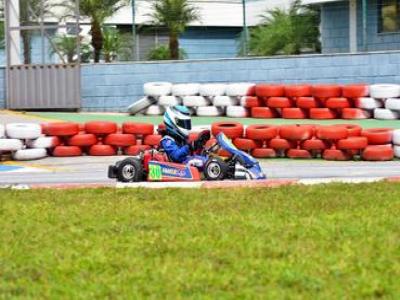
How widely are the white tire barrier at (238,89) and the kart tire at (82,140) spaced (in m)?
5.22

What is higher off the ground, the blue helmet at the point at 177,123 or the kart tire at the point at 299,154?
the blue helmet at the point at 177,123

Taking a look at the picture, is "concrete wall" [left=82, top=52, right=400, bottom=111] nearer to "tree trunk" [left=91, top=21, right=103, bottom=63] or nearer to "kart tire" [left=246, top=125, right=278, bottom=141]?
"tree trunk" [left=91, top=21, right=103, bottom=63]

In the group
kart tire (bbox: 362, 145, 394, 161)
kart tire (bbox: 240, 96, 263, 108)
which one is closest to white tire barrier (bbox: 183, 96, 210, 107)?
kart tire (bbox: 240, 96, 263, 108)

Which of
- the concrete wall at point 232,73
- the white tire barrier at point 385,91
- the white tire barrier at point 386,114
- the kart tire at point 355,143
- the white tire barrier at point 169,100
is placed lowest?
the kart tire at point 355,143

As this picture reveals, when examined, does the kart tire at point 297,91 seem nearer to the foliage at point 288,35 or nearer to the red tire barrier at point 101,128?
the red tire barrier at point 101,128

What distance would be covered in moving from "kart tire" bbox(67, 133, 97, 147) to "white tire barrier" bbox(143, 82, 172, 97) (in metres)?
5.54

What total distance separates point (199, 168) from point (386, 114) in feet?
26.7

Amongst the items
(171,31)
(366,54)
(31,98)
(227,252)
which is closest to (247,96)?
(366,54)

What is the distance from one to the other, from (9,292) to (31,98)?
657 inches

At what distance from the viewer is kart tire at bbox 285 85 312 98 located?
61.3 ft

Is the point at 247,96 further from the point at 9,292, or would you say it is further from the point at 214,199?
the point at 9,292

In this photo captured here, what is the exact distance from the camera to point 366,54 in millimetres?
19547

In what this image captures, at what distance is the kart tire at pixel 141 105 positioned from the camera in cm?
2080

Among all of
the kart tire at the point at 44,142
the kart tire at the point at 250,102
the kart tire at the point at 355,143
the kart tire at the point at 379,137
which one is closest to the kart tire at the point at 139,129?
the kart tire at the point at 44,142
